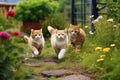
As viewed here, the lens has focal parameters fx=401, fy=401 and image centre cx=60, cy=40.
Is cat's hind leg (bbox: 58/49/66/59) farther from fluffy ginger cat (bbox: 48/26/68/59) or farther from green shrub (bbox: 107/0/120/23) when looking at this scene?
green shrub (bbox: 107/0/120/23)

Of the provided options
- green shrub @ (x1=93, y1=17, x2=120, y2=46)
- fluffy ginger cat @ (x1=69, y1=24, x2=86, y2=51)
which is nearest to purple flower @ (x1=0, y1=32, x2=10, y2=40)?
green shrub @ (x1=93, y1=17, x2=120, y2=46)

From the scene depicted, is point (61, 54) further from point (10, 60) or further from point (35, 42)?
point (10, 60)

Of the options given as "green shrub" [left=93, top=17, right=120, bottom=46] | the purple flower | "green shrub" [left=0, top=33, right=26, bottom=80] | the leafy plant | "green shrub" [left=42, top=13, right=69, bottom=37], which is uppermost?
the purple flower

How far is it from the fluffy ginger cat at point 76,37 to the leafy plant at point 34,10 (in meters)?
4.13

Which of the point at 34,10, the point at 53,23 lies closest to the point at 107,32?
the point at 53,23

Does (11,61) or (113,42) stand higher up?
(11,61)

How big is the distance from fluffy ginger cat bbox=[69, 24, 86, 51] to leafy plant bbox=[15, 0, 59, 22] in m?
4.13

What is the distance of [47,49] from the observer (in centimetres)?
931

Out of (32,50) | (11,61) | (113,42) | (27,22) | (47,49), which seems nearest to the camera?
(11,61)

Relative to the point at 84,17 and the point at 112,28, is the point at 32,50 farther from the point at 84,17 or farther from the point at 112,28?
the point at 84,17

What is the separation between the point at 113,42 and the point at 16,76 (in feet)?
10.9

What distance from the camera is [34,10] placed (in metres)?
12.4

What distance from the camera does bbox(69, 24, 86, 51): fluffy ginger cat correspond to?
26.5 ft

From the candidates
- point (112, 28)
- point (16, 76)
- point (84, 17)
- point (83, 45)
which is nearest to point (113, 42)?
point (112, 28)
